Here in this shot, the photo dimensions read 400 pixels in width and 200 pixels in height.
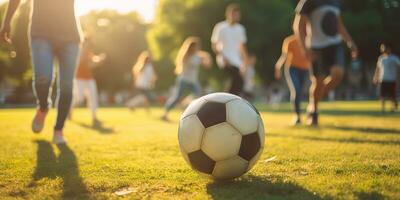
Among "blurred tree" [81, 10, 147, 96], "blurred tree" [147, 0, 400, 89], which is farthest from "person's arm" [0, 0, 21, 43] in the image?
"blurred tree" [81, 10, 147, 96]

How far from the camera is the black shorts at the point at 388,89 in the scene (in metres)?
15.0

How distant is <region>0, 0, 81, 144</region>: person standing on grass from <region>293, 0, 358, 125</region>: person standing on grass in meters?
4.15

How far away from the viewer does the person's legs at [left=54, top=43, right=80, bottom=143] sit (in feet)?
19.7

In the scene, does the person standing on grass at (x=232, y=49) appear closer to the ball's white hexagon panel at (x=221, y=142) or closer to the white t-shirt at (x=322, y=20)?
the white t-shirt at (x=322, y=20)

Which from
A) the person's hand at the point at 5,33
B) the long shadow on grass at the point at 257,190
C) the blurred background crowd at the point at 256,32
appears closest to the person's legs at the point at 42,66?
the person's hand at the point at 5,33

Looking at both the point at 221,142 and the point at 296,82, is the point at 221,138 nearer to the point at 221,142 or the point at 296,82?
the point at 221,142

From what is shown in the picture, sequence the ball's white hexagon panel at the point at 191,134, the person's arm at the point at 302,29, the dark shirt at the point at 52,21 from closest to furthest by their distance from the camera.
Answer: the ball's white hexagon panel at the point at 191,134
the dark shirt at the point at 52,21
the person's arm at the point at 302,29

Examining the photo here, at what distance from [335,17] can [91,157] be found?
17.3ft

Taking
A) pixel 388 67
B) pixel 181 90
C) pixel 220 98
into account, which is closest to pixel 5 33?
pixel 220 98

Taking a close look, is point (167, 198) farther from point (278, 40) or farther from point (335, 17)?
point (278, 40)

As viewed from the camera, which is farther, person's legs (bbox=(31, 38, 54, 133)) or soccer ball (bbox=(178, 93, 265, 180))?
person's legs (bbox=(31, 38, 54, 133))

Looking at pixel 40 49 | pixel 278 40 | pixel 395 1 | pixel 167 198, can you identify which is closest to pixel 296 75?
pixel 40 49

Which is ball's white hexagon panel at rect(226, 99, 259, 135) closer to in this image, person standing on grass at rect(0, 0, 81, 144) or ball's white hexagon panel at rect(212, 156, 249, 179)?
ball's white hexagon panel at rect(212, 156, 249, 179)

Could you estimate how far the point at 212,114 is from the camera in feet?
12.4
